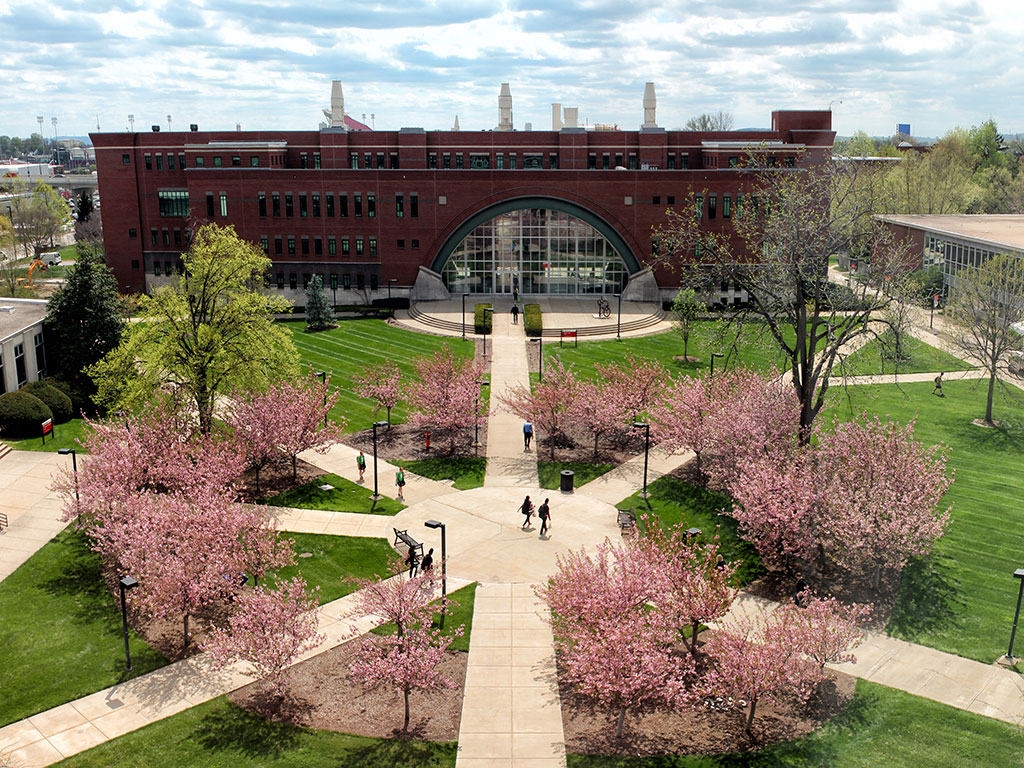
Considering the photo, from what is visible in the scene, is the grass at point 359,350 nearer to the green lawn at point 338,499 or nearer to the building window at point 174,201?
the green lawn at point 338,499

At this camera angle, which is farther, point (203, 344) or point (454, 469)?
point (203, 344)

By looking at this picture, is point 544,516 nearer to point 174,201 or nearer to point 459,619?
point 459,619

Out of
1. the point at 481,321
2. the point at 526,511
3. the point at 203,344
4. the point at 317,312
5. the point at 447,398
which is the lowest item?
the point at 526,511

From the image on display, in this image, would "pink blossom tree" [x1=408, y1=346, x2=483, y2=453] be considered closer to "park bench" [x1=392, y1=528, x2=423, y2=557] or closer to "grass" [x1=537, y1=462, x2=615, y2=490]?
"grass" [x1=537, y1=462, x2=615, y2=490]

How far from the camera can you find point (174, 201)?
77250mm

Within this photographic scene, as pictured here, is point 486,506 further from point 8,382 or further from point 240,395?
point 8,382

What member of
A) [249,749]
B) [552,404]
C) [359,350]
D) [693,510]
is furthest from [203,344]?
[249,749]

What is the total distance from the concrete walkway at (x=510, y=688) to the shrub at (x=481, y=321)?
34.4 meters

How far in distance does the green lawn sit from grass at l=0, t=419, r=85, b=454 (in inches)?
436

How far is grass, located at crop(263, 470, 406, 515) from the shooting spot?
35.5 meters

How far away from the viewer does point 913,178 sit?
96.1m

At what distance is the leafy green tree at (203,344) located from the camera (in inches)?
1560

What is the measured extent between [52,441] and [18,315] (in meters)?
11.3

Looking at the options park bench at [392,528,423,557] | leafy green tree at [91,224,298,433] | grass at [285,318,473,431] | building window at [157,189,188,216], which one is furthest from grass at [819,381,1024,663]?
building window at [157,189,188,216]
